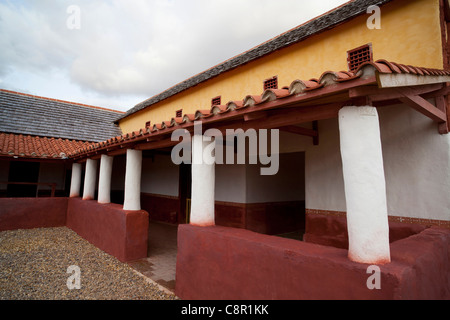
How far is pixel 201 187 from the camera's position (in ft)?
14.3

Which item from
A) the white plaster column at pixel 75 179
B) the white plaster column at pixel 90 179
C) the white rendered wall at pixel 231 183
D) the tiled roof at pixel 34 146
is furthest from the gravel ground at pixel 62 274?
the white rendered wall at pixel 231 183

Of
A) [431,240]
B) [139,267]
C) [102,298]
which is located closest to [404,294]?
[431,240]

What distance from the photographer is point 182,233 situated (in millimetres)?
4320

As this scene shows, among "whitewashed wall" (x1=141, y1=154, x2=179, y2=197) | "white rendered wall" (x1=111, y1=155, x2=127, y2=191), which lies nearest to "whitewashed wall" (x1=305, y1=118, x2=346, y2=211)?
"whitewashed wall" (x1=141, y1=154, x2=179, y2=197)

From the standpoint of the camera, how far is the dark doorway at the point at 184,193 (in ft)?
34.7

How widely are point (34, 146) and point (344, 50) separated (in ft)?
38.2

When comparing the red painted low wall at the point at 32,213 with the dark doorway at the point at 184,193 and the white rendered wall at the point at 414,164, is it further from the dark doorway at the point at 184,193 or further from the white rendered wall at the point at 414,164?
the white rendered wall at the point at 414,164

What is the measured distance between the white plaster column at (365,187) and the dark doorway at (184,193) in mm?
8616

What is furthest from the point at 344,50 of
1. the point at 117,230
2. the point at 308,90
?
the point at 117,230

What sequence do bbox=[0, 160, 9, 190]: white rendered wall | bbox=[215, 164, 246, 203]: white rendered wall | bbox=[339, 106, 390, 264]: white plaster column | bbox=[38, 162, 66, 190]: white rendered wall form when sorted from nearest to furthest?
bbox=[339, 106, 390, 264]: white plaster column, bbox=[215, 164, 246, 203]: white rendered wall, bbox=[0, 160, 9, 190]: white rendered wall, bbox=[38, 162, 66, 190]: white rendered wall

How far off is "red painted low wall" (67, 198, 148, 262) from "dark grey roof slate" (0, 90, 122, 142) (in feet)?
22.8

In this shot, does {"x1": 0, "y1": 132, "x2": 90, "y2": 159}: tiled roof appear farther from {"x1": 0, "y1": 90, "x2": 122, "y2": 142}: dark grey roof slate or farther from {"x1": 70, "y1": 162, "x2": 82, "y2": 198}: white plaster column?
{"x1": 0, "y1": 90, "x2": 122, "y2": 142}: dark grey roof slate

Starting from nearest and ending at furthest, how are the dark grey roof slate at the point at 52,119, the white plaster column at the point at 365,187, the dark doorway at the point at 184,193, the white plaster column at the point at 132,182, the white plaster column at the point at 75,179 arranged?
the white plaster column at the point at 365,187, the white plaster column at the point at 132,182, the white plaster column at the point at 75,179, the dark doorway at the point at 184,193, the dark grey roof slate at the point at 52,119

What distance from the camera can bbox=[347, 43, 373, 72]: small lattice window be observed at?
5.45m
